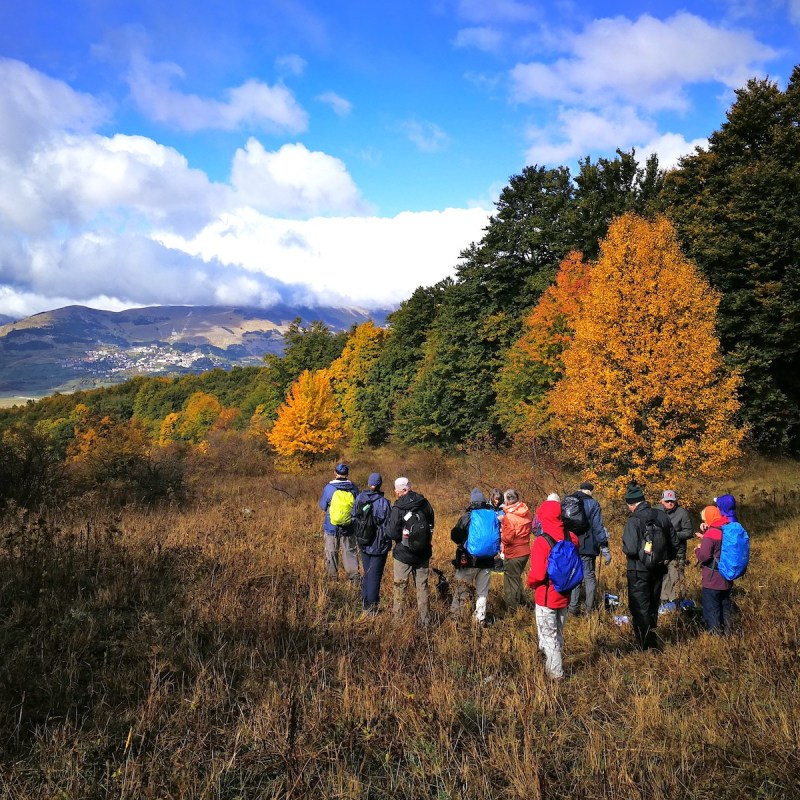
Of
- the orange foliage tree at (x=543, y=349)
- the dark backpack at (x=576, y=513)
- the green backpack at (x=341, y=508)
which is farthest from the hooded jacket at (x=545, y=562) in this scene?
the orange foliage tree at (x=543, y=349)

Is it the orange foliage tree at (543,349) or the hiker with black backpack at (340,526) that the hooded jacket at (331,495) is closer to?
the hiker with black backpack at (340,526)

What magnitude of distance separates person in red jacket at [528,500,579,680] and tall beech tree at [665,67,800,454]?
63.5 ft

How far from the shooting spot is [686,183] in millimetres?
22859

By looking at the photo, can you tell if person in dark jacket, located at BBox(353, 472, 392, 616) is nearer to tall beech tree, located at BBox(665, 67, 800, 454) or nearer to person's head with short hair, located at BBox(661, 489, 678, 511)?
person's head with short hair, located at BBox(661, 489, 678, 511)

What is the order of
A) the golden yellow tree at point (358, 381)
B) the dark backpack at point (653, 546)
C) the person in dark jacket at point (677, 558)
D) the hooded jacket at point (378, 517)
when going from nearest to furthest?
the dark backpack at point (653, 546) → the hooded jacket at point (378, 517) → the person in dark jacket at point (677, 558) → the golden yellow tree at point (358, 381)

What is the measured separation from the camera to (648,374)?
13500 millimetres

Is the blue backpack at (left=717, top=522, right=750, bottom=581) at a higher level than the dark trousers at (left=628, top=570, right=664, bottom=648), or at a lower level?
higher

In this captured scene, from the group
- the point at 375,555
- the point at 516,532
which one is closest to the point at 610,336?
the point at 516,532

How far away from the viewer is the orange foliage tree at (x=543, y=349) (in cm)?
2278

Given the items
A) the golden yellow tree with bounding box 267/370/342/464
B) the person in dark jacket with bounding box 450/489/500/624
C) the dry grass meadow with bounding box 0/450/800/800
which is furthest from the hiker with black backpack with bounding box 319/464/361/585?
the golden yellow tree with bounding box 267/370/342/464

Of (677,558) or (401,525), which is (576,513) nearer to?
(677,558)

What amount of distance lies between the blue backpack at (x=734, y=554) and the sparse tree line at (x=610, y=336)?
7.36 m

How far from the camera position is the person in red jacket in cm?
500

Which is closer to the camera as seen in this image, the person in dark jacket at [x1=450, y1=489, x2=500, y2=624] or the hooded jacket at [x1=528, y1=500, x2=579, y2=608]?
the hooded jacket at [x1=528, y1=500, x2=579, y2=608]
